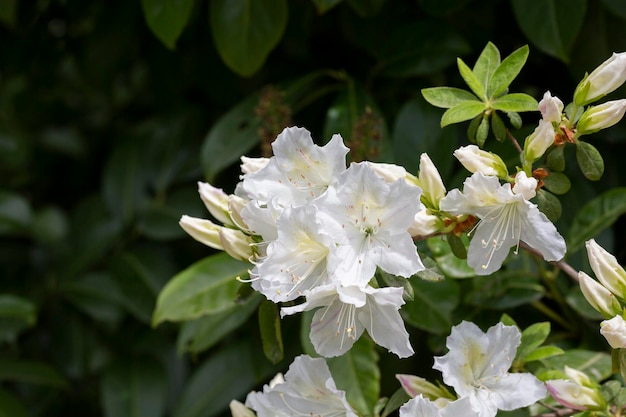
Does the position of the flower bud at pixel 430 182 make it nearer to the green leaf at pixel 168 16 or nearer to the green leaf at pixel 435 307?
the green leaf at pixel 435 307

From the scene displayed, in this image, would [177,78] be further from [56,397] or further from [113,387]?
[56,397]

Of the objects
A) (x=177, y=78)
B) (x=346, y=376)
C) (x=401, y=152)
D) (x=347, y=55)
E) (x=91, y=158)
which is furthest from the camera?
(x=91, y=158)

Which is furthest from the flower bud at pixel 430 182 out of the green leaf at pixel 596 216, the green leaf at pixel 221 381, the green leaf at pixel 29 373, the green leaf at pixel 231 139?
the green leaf at pixel 29 373

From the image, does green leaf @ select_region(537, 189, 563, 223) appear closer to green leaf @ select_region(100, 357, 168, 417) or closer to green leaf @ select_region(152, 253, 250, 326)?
green leaf @ select_region(152, 253, 250, 326)

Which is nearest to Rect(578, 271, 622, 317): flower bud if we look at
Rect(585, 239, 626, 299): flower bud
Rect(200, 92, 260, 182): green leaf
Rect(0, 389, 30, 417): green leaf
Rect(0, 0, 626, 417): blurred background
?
Rect(585, 239, 626, 299): flower bud

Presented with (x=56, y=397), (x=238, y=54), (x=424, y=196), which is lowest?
(x=56, y=397)

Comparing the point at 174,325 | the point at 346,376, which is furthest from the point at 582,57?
the point at 174,325

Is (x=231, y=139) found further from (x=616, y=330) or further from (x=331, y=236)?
(x=616, y=330)
